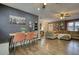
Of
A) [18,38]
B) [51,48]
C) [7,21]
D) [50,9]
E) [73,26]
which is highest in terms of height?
[50,9]

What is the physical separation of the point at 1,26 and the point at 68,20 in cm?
174

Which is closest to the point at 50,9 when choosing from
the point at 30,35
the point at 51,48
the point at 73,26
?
the point at 73,26

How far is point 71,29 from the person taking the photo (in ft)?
9.30

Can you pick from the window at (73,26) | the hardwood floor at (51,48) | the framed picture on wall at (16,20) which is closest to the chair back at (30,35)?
the hardwood floor at (51,48)

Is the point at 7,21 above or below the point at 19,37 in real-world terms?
above

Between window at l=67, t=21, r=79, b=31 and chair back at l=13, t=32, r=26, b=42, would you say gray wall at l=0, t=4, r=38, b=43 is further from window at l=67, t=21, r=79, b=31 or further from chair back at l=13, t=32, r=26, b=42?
window at l=67, t=21, r=79, b=31

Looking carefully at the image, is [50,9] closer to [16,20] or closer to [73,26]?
[73,26]

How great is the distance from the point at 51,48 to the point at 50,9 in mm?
1011

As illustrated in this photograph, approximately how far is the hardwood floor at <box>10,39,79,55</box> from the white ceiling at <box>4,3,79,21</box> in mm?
663

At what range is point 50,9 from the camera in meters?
2.79
